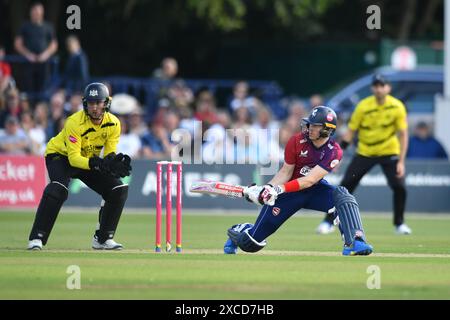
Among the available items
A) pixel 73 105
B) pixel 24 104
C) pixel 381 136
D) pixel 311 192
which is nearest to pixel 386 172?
pixel 381 136

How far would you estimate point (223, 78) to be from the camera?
38.1 metres

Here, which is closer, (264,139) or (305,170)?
(305,170)

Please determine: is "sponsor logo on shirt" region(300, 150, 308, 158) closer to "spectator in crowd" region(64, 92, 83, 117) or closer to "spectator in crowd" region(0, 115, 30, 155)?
"spectator in crowd" region(64, 92, 83, 117)

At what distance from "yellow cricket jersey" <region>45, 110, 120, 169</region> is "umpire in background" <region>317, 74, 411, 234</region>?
4.84 m

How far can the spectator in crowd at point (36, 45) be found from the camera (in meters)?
25.5

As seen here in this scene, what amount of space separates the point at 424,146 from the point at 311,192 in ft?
36.7

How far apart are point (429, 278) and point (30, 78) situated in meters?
15.8

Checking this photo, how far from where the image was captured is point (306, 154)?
14180 mm

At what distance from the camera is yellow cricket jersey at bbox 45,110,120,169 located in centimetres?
1450

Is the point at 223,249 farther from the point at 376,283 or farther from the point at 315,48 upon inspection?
the point at 315,48

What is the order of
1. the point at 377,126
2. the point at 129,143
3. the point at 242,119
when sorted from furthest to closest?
the point at 242,119 → the point at 129,143 → the point at 377,126

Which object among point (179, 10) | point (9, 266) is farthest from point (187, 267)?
point (179, 10)

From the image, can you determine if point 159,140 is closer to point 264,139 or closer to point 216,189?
point 264,139

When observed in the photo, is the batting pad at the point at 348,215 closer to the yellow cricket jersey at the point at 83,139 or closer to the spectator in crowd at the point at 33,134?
the yellow cricket jersey at the point at 83,139
